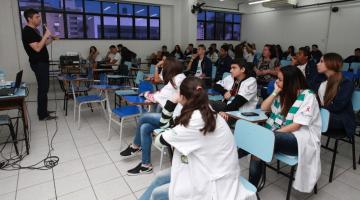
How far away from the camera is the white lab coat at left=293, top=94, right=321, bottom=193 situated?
191 centimetres

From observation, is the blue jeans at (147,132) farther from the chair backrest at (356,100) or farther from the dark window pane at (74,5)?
the dark window pane at (74,5)

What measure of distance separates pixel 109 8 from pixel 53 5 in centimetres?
187

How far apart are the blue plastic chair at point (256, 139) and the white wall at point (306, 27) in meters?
8.72

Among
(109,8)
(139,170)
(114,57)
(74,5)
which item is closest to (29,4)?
(74,5)

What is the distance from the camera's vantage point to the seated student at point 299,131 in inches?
75.5

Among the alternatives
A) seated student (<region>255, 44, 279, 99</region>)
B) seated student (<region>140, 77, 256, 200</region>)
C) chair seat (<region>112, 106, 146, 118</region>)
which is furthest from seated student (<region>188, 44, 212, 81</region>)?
seated student (<region>140, 77, 256, 200</region>)

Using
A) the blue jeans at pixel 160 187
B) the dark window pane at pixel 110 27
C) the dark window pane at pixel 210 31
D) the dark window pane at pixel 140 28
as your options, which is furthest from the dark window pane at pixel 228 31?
the blue jeans at pixel 160 187

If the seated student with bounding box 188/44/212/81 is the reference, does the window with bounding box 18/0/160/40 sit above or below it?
above

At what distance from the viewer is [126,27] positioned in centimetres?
953

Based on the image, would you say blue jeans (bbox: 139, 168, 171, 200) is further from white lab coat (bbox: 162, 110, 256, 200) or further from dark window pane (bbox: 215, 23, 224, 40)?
dark window pane (bbox: 215, 23, 224, 40)

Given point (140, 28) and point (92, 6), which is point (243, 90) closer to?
point (92, 6)

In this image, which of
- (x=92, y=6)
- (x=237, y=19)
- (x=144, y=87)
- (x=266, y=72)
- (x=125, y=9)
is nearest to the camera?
(x=144, y=87)

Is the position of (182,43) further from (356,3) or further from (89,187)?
(89,187)

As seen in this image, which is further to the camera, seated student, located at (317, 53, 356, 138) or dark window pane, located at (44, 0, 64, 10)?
dark window pane, located at (44, 0, 64, 10)
